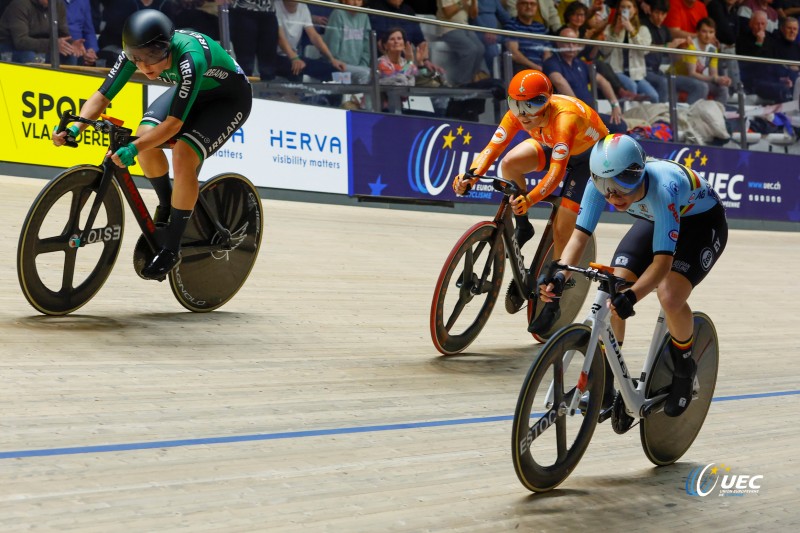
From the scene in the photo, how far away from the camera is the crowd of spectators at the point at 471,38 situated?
8.11 metres

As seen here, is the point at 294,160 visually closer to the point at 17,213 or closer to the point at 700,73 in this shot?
the point at 17,213

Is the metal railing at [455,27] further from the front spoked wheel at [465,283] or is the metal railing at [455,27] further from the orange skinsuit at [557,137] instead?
the front spoked wheel at [465,283]

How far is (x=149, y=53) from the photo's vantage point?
455 centimetres

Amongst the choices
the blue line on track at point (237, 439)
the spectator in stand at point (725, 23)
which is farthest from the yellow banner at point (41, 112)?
the spectator in stand at point (725, 23)

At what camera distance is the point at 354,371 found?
472cm

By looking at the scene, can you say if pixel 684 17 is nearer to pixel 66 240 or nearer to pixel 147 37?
pixel 147 37

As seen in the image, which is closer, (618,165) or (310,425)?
(618,165)

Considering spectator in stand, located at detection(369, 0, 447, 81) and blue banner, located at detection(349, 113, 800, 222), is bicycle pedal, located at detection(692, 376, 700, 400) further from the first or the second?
spectator in stand, located at detection(369, 0, 447, 81)

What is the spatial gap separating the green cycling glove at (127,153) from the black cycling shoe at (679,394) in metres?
2.40

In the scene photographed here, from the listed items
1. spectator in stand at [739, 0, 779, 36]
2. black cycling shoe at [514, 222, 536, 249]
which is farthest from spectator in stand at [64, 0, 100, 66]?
spectator in stand at [739, 0, 779, 36]

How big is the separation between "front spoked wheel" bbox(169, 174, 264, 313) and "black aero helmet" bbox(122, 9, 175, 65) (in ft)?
2.74

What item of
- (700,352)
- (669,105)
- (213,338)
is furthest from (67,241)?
(669,105)

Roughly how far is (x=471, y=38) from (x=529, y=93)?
5299 mm

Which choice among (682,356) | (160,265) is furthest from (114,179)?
(682,356)
